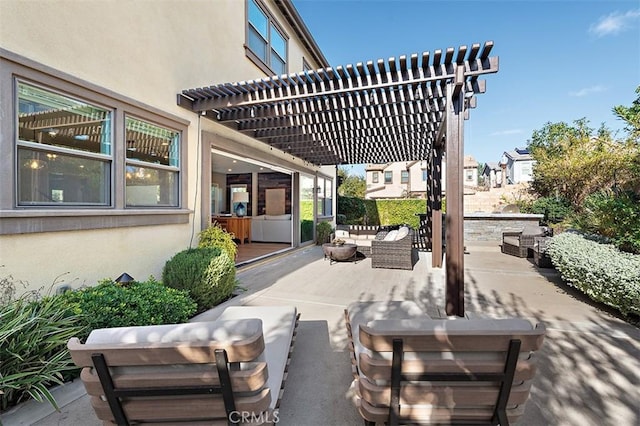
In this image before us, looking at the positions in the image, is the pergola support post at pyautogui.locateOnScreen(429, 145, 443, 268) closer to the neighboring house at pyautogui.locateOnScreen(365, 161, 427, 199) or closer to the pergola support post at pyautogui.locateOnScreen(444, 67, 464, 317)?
the pergola support post at pyautogui.locateOnScreen(444, 67, 464, 317)

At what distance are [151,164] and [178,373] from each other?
3985 millimetres

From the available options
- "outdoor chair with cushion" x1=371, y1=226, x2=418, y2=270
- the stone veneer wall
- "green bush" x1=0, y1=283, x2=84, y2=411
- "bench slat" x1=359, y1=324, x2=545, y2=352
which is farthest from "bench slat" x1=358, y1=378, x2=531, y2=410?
the stone veneer wall

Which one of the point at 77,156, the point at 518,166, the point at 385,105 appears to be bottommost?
the point at 77,156

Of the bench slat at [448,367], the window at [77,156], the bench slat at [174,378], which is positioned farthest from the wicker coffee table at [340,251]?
the bench slat at [174,378]

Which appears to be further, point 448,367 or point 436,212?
point 436,212

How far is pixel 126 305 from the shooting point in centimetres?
296

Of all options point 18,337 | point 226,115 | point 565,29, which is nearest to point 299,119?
point 226,115

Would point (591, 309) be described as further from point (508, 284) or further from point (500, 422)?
point (500, 422)

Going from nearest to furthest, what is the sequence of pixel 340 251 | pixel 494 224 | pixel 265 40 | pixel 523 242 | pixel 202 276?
pixel 202 276, pixel 340 251, pixel 265 40, pixel 523 242, pixel 494 224

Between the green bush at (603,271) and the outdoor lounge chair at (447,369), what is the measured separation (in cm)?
345

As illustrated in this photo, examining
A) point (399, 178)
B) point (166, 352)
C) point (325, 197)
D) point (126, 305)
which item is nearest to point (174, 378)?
point (166, 352)

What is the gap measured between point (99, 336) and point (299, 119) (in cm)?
544

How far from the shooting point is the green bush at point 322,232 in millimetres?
11023

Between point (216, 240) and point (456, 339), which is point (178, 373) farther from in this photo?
point (216, 240)
